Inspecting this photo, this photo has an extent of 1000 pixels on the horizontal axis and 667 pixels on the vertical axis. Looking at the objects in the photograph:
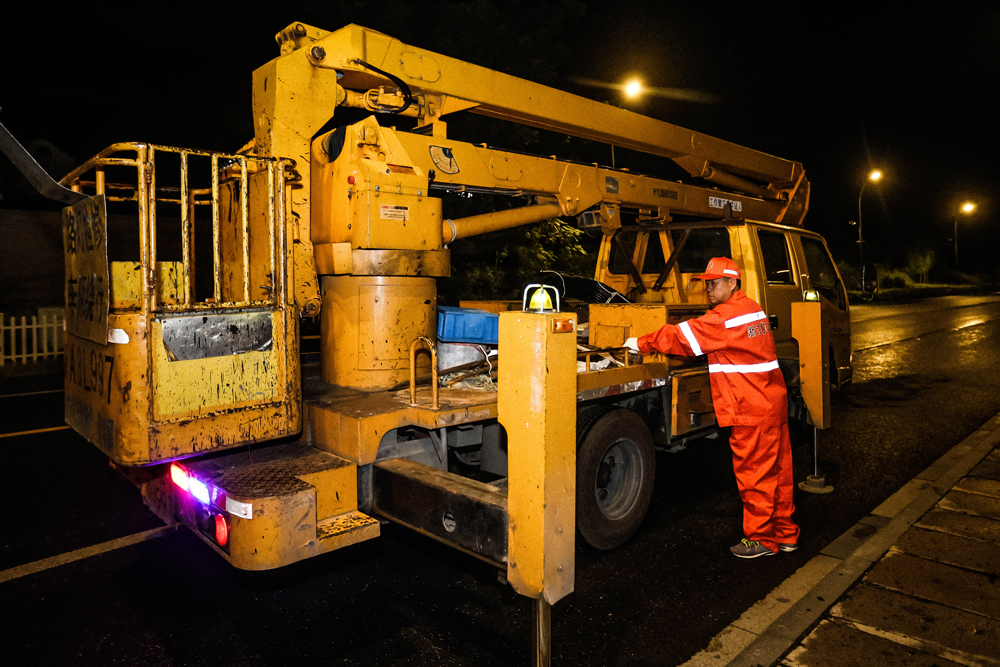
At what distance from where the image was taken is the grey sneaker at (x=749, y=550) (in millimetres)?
4180

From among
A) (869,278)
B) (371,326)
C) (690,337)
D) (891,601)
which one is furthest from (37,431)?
(869,278)

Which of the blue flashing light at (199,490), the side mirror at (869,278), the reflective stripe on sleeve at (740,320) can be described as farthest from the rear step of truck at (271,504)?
the side mirror at (869,278)

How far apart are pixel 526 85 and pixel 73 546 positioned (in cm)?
431

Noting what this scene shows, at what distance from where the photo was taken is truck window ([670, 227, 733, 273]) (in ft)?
20.0

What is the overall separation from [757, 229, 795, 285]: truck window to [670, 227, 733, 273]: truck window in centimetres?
31

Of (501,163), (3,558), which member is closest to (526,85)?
(501,163)

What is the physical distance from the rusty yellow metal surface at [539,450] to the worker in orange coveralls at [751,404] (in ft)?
5.31

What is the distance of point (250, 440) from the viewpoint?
122 inches

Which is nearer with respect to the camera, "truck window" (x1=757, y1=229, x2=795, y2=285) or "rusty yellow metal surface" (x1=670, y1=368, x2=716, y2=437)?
"rusty yellow metal surface" (x1=670, y1=368, x2=716, y2=437)

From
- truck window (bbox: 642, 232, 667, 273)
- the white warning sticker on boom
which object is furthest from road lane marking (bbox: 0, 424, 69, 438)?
the white warning sticker on boom

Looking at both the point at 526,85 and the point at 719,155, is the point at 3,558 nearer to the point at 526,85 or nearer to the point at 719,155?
the point at 526,85

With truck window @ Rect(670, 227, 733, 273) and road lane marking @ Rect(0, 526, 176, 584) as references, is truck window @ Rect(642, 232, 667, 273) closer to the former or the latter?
truck window @ Rect(670, 227, 733, 273)

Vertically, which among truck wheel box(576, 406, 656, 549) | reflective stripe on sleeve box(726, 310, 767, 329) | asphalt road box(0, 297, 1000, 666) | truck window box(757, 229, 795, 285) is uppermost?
truck window box(757, 229, 795, 285)

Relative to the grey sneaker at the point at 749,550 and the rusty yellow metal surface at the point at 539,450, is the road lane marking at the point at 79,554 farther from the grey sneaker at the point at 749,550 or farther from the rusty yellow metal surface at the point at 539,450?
the grey sneaker at the point at 749,550
